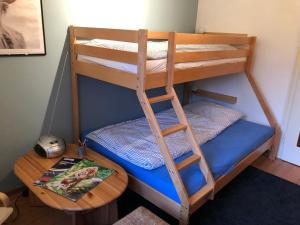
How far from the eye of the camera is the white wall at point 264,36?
2.82 m

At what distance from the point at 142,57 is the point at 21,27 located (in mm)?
1042

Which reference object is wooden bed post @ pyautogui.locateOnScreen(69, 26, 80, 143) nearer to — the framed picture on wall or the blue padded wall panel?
the blue padded wall panel

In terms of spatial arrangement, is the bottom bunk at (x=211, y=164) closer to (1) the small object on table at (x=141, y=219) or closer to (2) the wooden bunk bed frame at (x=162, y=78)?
(2) the wooden bunk bed frame at (x=162, y=78)

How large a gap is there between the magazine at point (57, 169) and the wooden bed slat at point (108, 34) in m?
1.02

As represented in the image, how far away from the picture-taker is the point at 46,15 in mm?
2119

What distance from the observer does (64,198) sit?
5.35 feet

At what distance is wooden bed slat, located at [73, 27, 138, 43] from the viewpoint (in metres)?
1.72

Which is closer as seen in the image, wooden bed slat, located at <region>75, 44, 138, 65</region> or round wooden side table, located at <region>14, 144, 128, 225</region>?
round wooden side table, located at <region>14, 144, 128, 225</region>

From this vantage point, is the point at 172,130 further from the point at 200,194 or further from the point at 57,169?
the point at 57,169

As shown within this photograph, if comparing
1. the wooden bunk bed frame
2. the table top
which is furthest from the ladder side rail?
the table top

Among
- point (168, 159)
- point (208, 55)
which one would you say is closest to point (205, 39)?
point (208, 55)

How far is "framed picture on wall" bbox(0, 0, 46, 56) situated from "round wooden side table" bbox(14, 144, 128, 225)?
87 centimetres

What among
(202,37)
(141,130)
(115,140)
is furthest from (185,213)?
(202,37)

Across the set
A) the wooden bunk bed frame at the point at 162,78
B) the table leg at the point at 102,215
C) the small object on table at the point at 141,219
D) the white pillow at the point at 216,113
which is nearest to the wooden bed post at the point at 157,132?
the wooden bunk bed frame at the point at 162,78
